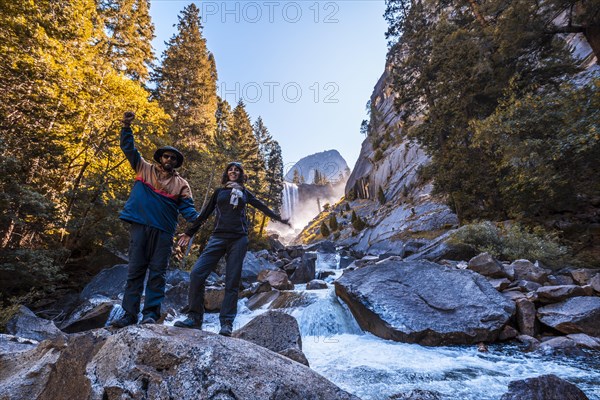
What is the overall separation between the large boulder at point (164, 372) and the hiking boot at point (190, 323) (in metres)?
0.62

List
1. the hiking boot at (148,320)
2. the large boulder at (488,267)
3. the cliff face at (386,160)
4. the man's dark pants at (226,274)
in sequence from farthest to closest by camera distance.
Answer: the cliff face at (386,160)
the large boulder at (488,267)
the man's dark pants at (226,274)
the hiking boot at (148,320)

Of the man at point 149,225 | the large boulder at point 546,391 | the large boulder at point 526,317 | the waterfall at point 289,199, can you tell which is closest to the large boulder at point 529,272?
the large boulder at point 526,317

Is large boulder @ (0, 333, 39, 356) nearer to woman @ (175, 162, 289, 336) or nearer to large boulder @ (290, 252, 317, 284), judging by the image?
woman @ (175, 162, 289, 336)

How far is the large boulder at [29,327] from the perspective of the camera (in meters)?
5.46

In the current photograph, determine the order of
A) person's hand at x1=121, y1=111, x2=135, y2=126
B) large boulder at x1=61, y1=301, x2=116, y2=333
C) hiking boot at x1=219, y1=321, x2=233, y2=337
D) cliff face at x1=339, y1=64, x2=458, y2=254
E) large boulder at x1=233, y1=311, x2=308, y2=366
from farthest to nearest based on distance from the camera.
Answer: cliff face at x1=339, y1=64, x2=458, y2=254 < large boulder at x1=61, y1=301, x2=116, y2=333 < large boulder at x1=233, y1=311, x2=308, y2=366 < hiking boot at x1=219, y1=321, x2=233, y2=337 < person's hand at x1=121, y1=111, x2=135, y2=126

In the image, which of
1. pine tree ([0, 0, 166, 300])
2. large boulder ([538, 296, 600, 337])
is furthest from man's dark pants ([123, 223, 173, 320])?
large boulder ([538, 296, 600, 337])

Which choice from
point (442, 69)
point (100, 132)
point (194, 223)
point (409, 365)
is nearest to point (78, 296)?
point (100, 132)

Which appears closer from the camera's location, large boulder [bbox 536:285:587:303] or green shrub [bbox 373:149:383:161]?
large boulder [bbox 536:285:587:303]

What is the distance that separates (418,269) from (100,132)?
12.5 meters

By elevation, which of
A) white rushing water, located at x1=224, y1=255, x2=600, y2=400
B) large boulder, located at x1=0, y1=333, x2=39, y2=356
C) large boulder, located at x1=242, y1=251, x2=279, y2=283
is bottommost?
white rushing water, located at x1=224, y1=255, x2=600, y2=400

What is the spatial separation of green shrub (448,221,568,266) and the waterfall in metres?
74.3

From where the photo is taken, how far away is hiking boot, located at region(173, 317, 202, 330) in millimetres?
3334

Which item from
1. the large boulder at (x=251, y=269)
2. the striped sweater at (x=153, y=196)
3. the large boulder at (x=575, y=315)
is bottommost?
the large boulder at (x=575, y=315)

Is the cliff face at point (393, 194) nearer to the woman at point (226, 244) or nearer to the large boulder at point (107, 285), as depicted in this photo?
the woman at point (226, 244)
